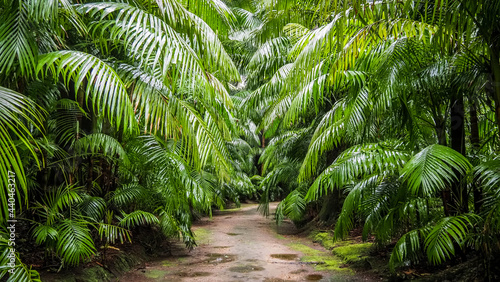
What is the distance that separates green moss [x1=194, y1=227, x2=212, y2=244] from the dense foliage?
2.66 metres

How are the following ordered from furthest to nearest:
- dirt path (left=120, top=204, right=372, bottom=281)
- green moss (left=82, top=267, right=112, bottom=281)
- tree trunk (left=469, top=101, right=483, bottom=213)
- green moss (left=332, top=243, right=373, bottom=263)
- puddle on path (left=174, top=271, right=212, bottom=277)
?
green moss (left=332, top=243, right=373, bottom=263), puddle on path (left=174, top=271, right=212, bottom=277), dirt path (left=120, top=204, right=372, bottom=281), green moss (left=82, top=267, right=112, bottom=281), tree trunk (left=469, top=101, right=483, bottom=213)

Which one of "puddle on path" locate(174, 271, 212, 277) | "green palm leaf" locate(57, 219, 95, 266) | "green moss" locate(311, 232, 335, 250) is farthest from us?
"green moss" locate(311, 232, 335, 250)

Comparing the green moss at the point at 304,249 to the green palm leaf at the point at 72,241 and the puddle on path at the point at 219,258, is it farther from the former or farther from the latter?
the green palm leaf at the point at 72,241

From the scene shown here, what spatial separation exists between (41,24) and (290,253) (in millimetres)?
5453

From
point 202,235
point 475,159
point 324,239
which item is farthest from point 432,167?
point 202,235

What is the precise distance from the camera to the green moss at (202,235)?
27.5 feet

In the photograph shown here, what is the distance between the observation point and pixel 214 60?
4.14 metres

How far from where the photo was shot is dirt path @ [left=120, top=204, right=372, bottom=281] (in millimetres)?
5164

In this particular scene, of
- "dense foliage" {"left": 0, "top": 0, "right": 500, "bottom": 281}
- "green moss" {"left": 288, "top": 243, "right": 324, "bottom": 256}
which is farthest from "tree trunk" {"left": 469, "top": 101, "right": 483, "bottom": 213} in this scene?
"green moss" {"left": 288, "top": 243, "right": 324, "bottom": 256}

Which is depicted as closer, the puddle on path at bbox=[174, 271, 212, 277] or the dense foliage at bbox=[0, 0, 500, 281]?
the dense foliage at bbox=[0, 0, 500, 281]

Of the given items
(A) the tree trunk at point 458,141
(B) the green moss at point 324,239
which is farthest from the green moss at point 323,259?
(A) the tree trunk at point 458,141

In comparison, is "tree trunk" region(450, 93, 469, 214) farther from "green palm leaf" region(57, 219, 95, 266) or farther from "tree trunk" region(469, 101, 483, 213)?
"green palm leaf" region(57, 219, 95, 266)

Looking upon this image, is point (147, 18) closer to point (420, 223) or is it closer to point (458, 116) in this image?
point (458, 116)

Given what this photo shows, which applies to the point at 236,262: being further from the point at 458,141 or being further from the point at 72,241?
the point at 458,141
